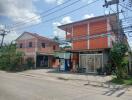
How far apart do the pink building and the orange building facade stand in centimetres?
968

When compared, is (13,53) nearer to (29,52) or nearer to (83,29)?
(29,52)

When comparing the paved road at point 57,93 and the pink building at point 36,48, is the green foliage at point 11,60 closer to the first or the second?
the pink building at point 36,48

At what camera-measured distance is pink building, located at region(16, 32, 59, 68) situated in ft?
124

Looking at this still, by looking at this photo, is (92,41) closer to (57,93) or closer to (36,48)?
(36,48)

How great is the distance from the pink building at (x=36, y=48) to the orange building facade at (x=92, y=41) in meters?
9.68

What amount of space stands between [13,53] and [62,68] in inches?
388

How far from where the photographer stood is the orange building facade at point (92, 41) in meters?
25.8

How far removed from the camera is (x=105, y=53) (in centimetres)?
2547

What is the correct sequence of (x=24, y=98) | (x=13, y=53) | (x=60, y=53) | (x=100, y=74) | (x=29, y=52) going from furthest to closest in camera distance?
1. (x=29, y=52)
2. (x=13, y=53)
3. (x=60, y=53)
4. (x=100, y=74)
5. (x=24, y=98)

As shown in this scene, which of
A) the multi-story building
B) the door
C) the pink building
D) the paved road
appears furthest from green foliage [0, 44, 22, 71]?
the paved road

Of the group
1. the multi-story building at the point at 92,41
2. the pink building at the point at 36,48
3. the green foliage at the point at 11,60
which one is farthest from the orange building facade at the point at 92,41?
the green foliage at the point at 11,60

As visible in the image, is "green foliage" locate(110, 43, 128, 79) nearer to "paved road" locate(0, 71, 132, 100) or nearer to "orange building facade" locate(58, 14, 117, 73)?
"paved road" locate(0, 71, 132, 100)

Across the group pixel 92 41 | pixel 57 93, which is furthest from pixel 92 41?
pixel 57 93

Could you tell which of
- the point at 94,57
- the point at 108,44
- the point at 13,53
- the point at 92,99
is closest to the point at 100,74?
the point at 94,57
